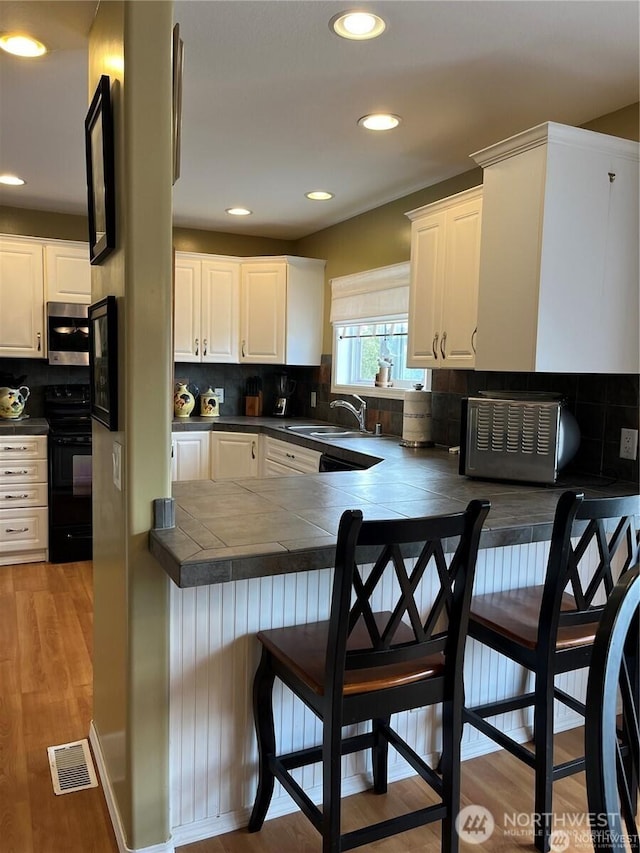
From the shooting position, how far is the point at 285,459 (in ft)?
13.5

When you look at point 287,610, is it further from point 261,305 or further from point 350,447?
point 261,305

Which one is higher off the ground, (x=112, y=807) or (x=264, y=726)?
(x=264, y=726)

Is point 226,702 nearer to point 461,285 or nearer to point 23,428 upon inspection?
point 461,285

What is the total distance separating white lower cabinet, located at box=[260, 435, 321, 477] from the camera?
12.3 feet

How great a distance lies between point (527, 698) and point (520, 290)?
1.45 metres

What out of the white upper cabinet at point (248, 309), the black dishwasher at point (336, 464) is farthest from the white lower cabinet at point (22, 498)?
the black dishwasher at point (336, 464)

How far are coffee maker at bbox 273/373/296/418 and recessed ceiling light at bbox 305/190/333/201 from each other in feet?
5.55

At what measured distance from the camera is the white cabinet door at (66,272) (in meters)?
4.42

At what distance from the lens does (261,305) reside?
197 inches

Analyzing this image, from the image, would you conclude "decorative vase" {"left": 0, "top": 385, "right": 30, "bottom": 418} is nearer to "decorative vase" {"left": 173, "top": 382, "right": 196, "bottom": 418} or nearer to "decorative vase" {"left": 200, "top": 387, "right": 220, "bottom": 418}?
"decorative vase" {"left": 173, "top": 382, "right": 196, "bottom": 418}

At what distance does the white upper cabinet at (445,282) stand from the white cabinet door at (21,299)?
267 centimetres

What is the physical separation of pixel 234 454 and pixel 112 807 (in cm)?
292

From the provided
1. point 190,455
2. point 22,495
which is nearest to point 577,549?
point 190,455

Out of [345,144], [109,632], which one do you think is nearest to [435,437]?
[345,144]
